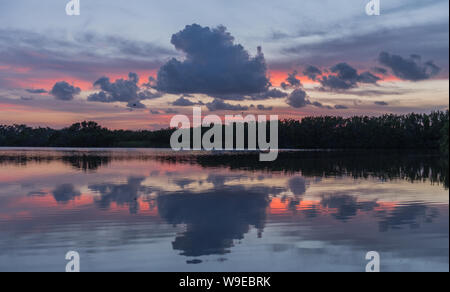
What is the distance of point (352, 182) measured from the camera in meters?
31.2

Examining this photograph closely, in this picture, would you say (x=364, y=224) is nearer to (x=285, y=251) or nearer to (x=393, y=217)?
(x=393, y=217)

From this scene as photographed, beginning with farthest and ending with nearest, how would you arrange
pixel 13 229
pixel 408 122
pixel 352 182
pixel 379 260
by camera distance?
pixel 408 122 → pixel 352 182 → pixel 13 229 → pixel 379 260

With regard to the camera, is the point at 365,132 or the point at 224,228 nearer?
the point at 224,228

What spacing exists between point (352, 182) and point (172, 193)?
14051mm

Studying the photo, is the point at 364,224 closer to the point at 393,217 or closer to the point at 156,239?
the point at 393,217

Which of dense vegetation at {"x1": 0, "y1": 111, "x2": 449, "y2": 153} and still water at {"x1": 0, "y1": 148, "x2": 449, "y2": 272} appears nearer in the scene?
still water at {"x1": 0, "y1": 148, "x2": 449, "y2": 272}

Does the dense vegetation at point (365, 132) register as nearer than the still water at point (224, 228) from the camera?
No

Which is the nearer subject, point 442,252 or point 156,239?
point 442,252
